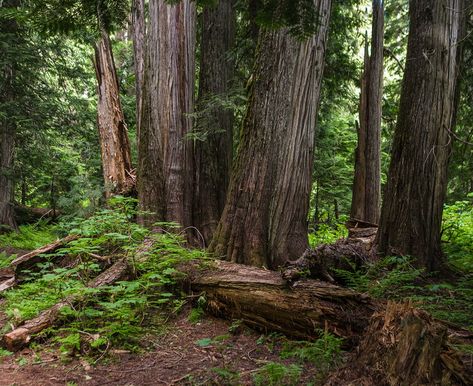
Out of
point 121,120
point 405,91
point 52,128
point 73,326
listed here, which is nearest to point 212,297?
point 73,326

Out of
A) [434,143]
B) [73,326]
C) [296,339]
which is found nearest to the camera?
[296,339]

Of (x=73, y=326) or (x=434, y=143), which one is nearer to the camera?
(x=73, y=326)

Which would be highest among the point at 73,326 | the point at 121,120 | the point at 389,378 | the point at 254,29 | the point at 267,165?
the point at 254,29

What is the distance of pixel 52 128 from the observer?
1197cm

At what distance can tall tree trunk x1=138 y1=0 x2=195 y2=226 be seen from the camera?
21.7 feet

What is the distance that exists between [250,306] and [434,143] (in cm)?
324

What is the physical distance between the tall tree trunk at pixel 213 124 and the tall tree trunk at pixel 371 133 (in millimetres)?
3839

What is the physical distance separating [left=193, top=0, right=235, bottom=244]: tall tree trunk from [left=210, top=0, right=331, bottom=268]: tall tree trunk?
4.32ft

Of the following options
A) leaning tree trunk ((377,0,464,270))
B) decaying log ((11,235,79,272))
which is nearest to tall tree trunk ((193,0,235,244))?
decaying log ((11,235,79,272))

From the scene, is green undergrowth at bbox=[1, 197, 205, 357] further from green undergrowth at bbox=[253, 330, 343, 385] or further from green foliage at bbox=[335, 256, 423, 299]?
green foliage at bbox=[335, 256, 423, 299]

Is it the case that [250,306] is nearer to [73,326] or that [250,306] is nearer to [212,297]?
[212,297]

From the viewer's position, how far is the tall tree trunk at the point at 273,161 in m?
5.54

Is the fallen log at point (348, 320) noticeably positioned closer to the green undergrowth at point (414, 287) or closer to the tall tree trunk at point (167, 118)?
the green undergrowth at point (414, 287)

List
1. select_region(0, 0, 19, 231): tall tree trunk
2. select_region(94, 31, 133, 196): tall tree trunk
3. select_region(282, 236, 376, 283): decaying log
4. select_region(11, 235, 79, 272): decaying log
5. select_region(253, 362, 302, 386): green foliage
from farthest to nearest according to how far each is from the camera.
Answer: select_region(0, 0, 19, 231): tall tree trunk, select_region(94, 31, 133, 196): tall tree trunk, select_region(11, 235, 79, 272): decaying log, select_region(282, 236, 376, 283): decaying log, select_region(253, 362, 302, 386): green foliage
